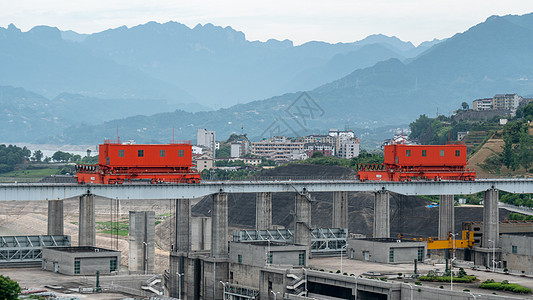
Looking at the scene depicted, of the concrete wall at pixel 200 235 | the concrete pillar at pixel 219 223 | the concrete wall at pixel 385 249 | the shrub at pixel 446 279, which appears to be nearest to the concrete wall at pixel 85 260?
the concrete pillar at pixel 219 223

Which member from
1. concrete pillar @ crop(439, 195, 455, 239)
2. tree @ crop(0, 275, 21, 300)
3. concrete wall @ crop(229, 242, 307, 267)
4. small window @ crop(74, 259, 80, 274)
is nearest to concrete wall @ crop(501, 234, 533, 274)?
concrete pillar @ crop(439, 195, 455, 239)

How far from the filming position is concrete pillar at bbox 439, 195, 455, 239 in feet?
465

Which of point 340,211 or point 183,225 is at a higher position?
point 340,211

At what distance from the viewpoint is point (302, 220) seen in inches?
→ 4825

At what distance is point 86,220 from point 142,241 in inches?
434

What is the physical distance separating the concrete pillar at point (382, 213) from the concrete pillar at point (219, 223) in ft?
76.1

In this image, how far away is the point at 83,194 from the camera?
111 m

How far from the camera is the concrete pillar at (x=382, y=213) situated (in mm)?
128375

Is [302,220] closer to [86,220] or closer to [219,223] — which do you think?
[219,223]

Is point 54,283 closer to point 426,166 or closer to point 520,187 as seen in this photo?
point 426,166

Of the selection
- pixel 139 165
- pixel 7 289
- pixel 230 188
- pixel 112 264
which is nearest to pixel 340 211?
pixel 230 188

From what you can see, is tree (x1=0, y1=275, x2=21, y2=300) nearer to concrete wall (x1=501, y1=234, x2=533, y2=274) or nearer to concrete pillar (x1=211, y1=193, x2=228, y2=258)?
concrete pillar (x1=211, y1=193, x2=228, y2=258)

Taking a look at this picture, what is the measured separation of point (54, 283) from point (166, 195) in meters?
21.3

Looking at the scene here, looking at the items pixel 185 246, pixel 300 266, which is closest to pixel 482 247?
pixel 300 266
